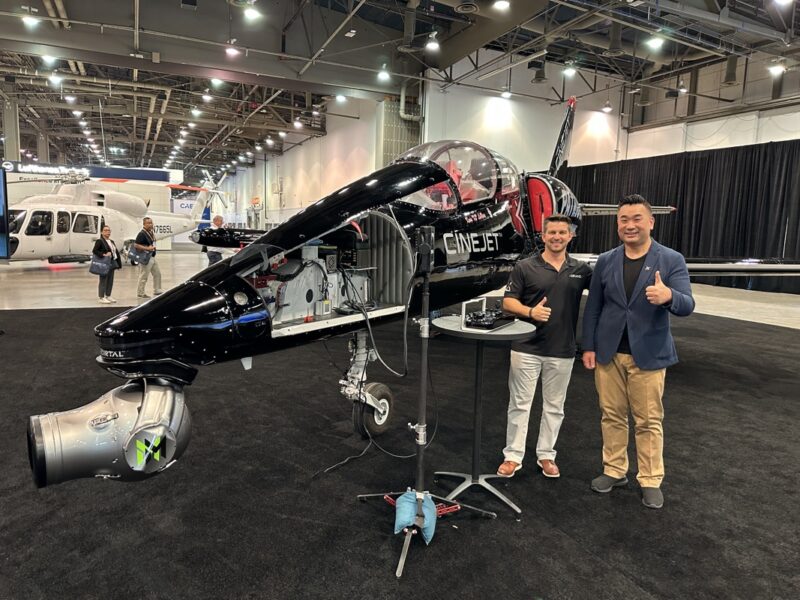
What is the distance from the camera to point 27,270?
1620 cm

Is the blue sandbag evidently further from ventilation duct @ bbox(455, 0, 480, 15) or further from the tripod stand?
ventilation duct @ bbox(455, 0, 480, 15)

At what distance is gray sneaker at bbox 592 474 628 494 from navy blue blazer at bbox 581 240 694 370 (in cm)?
76

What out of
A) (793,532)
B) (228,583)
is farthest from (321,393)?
(793,532)

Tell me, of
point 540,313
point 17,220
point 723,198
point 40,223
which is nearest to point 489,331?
point 540,313

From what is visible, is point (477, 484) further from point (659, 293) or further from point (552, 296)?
point (659, 293)

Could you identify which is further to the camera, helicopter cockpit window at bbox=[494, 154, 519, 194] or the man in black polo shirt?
helicopter cockpit window at bbox=[494, 154, 519, 194]

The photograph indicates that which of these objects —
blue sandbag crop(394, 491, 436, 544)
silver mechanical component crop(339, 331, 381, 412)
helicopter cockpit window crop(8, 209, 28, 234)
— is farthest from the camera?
helicopter cockpit window crop(8, 209, 28, 234)

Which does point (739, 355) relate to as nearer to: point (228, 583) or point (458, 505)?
point (458, 505)

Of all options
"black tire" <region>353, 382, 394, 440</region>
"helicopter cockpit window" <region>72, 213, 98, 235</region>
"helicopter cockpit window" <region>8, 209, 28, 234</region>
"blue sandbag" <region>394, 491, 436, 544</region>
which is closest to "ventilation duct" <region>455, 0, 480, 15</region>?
"black tire" <region>353, 382, 394, 440</region>

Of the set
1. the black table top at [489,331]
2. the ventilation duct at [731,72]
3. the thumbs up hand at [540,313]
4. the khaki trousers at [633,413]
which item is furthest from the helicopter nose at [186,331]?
the ventilation duct at [731,72]

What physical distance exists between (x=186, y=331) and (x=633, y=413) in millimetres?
2667

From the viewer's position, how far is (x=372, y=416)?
151 inches

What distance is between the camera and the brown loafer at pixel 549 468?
3309 mm

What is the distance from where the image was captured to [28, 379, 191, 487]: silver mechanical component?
86.4 inches
